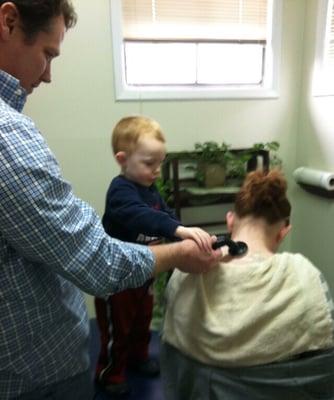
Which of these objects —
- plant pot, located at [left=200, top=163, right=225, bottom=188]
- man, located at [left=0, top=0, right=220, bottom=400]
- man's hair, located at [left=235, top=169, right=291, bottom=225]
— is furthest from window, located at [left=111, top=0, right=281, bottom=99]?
man, located at [left=0, top=0, right=220, bottom=400]

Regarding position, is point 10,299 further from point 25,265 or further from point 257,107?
point 257,107

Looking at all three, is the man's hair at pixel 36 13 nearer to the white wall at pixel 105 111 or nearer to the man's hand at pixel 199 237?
the man's hand at pixel 199 237

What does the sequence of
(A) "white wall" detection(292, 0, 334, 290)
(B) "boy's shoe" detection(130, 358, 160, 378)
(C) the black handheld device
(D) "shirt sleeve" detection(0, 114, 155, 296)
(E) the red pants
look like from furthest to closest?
(A) "white wall" detection(292, 0, 334, 290), (B) "boy's shoe" detection(130, 358, 160, 378), (E) the red pants, (C) the black handheld device, (D) "shirt sleeve" detection(0, 114, 155, 296)

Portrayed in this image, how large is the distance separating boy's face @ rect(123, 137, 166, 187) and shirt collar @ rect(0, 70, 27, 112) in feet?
2.29

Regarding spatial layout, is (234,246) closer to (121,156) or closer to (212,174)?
(121,156)

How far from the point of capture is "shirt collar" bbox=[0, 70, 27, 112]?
0.72 meters

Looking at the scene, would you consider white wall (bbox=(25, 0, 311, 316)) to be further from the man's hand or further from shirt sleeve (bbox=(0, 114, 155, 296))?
shirt sleeve (bbox=(0, 114, 155, 296))

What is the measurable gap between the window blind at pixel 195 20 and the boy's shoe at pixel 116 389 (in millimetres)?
1725

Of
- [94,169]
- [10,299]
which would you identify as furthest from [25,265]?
[94,169]

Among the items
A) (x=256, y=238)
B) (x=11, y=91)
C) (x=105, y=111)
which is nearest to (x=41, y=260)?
(x=11, y=91)

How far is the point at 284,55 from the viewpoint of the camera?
7.53 feet

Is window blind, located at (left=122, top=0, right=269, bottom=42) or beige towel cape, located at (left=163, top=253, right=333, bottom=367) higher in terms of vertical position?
window blind, located at (left=122, top=0, right=269, bottom=42)

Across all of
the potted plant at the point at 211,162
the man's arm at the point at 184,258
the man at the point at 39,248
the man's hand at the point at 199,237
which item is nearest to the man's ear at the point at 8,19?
the man at the point at 39,248

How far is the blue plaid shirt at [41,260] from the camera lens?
0.65 metres
